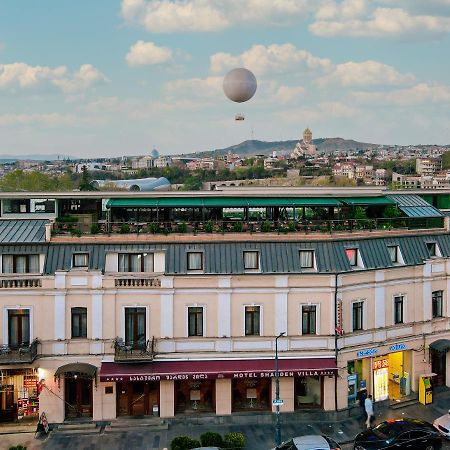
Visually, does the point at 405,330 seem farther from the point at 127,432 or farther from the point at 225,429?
the point at 127,432

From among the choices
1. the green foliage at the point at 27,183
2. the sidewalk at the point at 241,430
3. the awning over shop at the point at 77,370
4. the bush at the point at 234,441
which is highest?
the green foliage at the point at 27,183

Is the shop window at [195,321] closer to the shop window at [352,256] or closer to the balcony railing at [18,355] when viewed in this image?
the balcony railing at [18,355]

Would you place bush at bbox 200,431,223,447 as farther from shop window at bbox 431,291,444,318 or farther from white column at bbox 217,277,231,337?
shop window at bbox 431,291,444,318

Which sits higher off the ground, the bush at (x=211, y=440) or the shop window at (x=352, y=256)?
the shop window at (x=352, y=256)

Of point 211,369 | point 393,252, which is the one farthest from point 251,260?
point 393,252

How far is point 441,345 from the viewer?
1521 inches

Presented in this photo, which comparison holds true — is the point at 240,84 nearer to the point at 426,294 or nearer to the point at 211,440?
the point at 426,294

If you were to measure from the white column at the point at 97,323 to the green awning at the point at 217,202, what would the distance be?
10.0 m

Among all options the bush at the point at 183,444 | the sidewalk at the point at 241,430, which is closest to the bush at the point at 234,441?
the sidewalk at the point at 241,430

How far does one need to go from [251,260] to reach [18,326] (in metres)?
14.5

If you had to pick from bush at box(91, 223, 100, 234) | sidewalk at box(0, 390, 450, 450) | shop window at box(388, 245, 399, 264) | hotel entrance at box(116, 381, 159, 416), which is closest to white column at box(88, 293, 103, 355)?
hotel entrance at box(116, 381, 159, 416)

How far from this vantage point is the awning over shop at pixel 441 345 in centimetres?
3838

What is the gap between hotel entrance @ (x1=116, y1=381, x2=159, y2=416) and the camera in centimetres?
3531

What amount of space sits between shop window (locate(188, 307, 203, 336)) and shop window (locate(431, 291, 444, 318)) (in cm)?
1613
